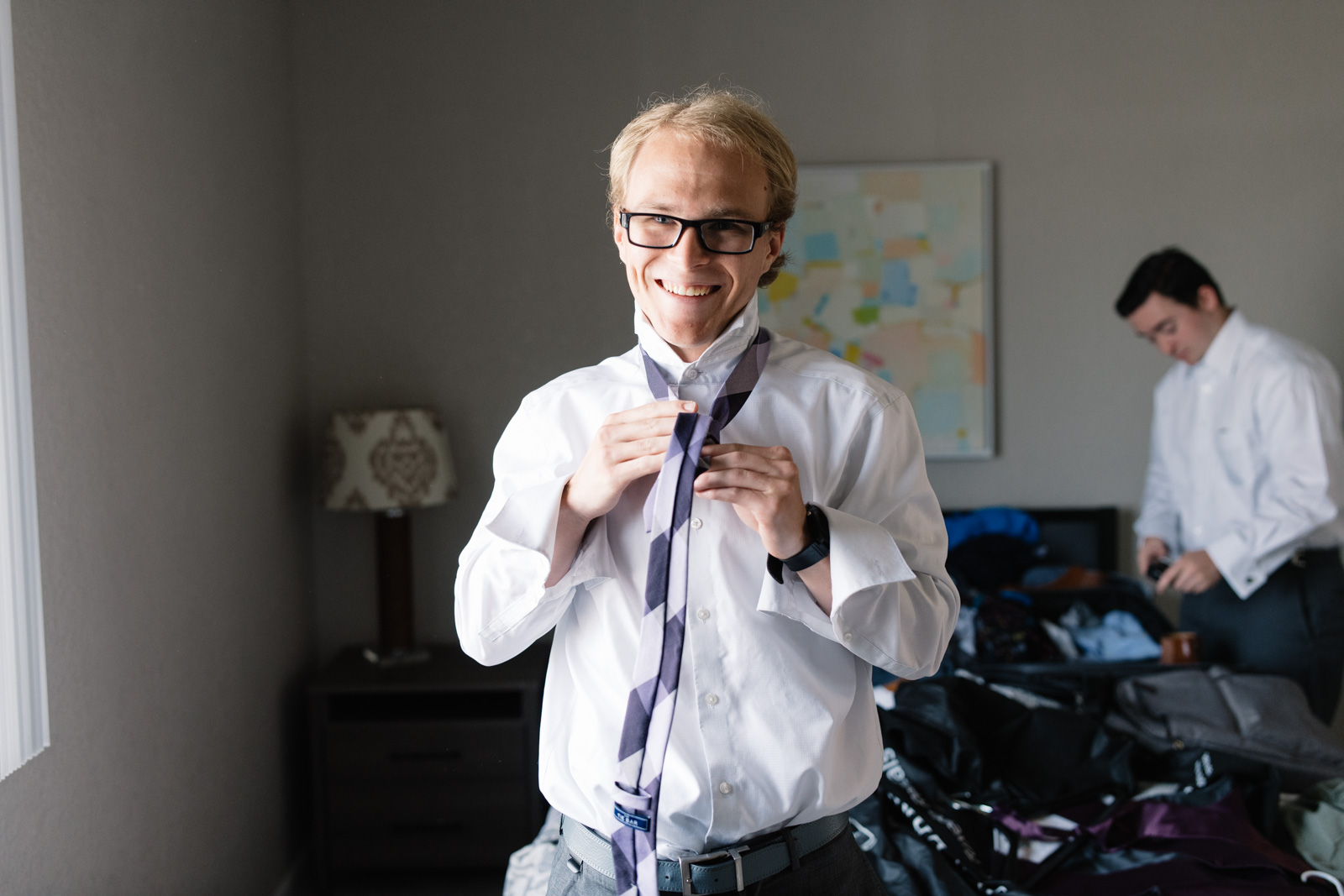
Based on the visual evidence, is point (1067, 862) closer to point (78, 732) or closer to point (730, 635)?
point (730, 635)

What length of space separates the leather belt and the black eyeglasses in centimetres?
49

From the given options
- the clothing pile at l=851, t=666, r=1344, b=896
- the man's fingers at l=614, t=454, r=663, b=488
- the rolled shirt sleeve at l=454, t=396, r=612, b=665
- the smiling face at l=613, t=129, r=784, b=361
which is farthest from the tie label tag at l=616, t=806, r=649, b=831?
the clothing pile at l=851, t=666, r=1344, b=896

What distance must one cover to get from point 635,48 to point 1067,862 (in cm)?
206

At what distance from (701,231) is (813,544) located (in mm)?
264

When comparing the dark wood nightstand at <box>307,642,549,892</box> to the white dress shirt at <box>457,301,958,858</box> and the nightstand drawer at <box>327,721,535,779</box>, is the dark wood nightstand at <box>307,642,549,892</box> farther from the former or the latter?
the white dress shirt at <box>457,301,958,858</box>

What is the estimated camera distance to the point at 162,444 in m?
1.73

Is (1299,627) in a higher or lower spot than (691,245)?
lower

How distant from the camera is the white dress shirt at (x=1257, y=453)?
210 cm

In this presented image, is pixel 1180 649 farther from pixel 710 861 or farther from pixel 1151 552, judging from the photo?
pixel 710 861

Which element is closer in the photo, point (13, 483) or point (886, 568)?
point (886, 568)

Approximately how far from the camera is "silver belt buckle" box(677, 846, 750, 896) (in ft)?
2.61

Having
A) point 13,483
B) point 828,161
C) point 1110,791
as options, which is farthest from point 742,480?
point 828,161

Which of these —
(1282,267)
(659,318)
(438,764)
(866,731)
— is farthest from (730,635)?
(1282,267)

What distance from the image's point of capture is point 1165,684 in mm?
1943
